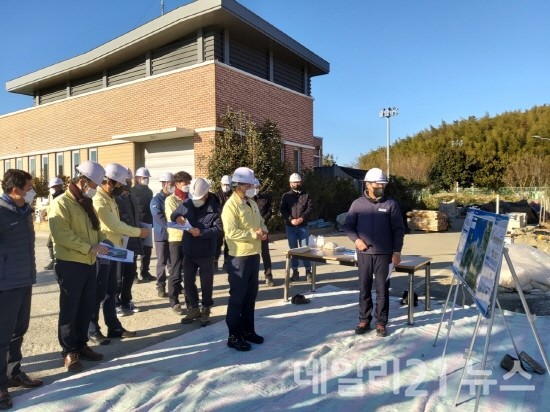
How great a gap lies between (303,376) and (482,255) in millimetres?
1909

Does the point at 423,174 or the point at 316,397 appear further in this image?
the point at 423,174

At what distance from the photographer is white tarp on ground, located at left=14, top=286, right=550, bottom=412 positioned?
342 cm

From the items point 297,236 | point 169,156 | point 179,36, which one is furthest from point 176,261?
point 179,36

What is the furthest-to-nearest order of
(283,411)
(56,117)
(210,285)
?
(56,117), (210,285), (283,411)

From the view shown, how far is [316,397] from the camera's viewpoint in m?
3.52

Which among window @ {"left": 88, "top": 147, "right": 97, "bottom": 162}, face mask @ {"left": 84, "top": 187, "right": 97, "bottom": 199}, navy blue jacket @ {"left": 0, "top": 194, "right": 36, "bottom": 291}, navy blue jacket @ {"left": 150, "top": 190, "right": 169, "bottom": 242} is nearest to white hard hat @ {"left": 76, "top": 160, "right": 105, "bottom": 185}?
face mask @ {"left": 84, "top": 187, "right": 97, "bottom": 199}

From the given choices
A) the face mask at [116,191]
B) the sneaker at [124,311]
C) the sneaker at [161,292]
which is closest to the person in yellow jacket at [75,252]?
the face mask at [116,191]

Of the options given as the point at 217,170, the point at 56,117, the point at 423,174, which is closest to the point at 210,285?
the point at 217,170

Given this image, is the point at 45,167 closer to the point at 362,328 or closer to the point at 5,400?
the point at 5,400

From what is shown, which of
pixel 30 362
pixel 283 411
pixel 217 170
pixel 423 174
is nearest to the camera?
pixel 283 411

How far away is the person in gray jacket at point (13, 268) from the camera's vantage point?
11.3ft

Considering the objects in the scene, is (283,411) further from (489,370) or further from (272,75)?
(272,75)

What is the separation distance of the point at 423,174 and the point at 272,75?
3093 centimetres

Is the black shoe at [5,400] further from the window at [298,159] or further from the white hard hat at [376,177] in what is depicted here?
the window at [298,159]
